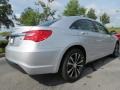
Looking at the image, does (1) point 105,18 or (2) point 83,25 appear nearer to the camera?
(2) point 83,25

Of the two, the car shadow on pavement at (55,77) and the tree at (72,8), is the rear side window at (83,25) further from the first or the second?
the tree at (72,8)

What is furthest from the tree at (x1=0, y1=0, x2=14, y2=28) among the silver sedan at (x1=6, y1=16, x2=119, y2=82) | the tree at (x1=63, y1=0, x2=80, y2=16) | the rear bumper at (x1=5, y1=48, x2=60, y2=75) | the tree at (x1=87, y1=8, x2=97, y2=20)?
the tree at (x1=87, y1=8, x2=97, y2=20)

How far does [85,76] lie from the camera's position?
5633 mm

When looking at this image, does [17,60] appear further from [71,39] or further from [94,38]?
[94,38]

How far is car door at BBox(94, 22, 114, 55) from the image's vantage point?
646cm

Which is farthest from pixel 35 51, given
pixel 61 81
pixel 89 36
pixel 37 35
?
pixel 89 36

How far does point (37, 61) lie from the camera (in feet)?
14.4

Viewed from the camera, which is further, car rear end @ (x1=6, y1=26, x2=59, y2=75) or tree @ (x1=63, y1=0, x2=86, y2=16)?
tree @ (x1=63, y1=0, x2=86, y2=16)

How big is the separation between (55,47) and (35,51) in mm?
477

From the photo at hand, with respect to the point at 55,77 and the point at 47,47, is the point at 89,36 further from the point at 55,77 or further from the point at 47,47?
the point at 47,47

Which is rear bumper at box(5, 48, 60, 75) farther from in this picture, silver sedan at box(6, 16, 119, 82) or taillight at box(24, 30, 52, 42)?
taillight at box(24, 30, 52, 42)

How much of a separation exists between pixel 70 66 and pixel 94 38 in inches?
50.4

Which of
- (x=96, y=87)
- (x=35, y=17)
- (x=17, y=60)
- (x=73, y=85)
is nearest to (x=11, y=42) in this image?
(x=17, y=60)

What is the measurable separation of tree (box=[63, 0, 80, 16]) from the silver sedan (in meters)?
29.4
